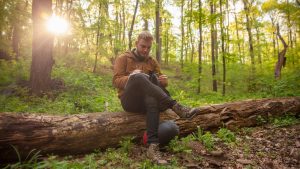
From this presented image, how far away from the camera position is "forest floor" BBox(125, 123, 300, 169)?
11.3ft

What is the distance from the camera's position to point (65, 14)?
19.4m

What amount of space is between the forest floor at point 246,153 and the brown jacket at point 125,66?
3.82 feet

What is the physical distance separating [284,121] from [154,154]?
3396mm

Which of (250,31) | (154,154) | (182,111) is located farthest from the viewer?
(250,31)

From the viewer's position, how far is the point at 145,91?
152 inches

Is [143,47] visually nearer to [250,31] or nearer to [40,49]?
[40,49]

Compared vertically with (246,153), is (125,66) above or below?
above

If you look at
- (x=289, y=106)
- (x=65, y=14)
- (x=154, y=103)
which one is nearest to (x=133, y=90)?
(x=154, y=103)

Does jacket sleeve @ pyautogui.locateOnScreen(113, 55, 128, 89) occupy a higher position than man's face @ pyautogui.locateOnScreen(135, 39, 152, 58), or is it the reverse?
man's face @ pyautogui.locateOnScreen(135, 39, 152, 58)

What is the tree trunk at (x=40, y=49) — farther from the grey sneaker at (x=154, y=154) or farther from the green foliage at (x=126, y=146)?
the grey sneaker at (x=154, y=154)

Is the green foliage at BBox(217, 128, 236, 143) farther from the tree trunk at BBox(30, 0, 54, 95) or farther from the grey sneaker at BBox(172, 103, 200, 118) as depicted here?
the tree trunk at BBox(30, 0, 54, 95)

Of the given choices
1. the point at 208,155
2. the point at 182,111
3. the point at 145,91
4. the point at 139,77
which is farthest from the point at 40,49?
the point at 208,155

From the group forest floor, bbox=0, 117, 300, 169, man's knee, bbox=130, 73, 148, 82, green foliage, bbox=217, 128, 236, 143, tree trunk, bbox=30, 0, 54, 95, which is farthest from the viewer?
tree trunk, bbox=30, 0, 54, 95

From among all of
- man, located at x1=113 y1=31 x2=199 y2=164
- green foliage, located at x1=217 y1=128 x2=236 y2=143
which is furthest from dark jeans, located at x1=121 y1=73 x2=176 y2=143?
green foliage, located at x1=217 y1=128 x2=236 y2=143
